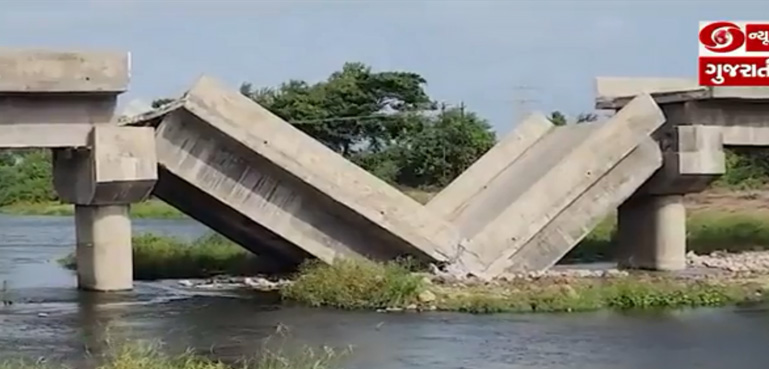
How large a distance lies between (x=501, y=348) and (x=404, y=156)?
41730 mm

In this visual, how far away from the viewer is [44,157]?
3364 inches

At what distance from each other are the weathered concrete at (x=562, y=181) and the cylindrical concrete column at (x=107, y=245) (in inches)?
241

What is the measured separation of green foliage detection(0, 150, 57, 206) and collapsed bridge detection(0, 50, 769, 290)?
55.1 meters

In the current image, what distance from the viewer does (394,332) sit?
21219mm

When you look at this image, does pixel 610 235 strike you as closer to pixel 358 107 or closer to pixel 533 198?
pixel 533 198

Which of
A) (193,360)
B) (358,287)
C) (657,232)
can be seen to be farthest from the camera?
(657,232)

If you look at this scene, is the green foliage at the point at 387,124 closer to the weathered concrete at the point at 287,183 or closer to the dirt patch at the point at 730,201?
the dirt patch at the point at 730,201

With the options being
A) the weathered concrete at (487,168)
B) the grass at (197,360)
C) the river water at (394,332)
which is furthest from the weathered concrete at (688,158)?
the grass at (197,360)

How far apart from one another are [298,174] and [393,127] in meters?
40.4

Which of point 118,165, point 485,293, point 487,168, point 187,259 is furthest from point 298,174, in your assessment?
point 187,259

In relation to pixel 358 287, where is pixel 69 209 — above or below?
below

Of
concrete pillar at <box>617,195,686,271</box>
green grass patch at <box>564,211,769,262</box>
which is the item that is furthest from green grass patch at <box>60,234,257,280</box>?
concrete pillar at <box>617,195,686,271</box>

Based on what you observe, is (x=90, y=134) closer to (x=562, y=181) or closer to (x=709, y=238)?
(x=562, y=181)

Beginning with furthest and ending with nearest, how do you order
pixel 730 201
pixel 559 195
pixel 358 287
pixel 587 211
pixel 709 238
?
1. pixel 730 201
2. pixel 709 238
3. pixel 587 211
4. pixel 559 195
5. pixel 358 287
